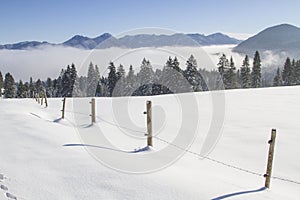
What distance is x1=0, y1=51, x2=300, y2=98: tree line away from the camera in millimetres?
42781

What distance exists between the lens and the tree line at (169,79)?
4278 cm

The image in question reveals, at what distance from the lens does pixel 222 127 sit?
45.4 ft

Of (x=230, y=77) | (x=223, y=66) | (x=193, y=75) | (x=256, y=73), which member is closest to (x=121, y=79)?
(x=193, y=75)

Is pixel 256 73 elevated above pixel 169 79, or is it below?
above

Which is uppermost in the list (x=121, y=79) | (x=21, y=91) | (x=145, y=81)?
(x=121, y=79)

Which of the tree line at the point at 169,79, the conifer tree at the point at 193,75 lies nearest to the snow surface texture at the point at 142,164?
the tree line at the point at 169,79

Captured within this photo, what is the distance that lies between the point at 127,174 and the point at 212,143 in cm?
622

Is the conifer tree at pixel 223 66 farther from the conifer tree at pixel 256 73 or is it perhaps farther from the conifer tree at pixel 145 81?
the conifer tree at pixel 145 81

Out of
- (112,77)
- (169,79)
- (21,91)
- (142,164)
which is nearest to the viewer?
(142,164)

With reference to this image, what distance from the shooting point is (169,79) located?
1702 inches

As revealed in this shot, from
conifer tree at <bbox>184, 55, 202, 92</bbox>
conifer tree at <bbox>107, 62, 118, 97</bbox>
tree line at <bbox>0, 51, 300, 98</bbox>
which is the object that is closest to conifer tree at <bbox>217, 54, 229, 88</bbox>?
tree line at <bbox>0, 51, 300, 98</bbox>

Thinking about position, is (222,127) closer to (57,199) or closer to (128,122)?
(128,122)

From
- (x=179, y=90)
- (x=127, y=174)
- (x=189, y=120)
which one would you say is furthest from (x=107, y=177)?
(x=179, y=90)

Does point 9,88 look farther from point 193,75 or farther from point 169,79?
point 193,75
